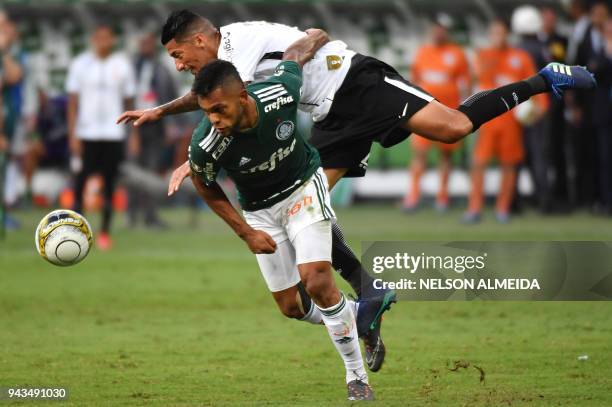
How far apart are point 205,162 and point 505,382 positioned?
99.3 inches

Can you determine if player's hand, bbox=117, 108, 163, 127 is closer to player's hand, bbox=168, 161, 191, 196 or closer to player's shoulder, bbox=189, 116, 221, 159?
player's hand, bbox=168, 161, 191, 196

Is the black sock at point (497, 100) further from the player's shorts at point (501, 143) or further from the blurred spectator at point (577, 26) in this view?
the blurred spectator at point (577, 26)

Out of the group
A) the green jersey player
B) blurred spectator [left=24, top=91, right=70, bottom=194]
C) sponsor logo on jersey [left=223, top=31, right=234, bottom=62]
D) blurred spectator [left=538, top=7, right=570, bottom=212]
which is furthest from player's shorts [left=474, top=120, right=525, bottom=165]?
→ the green jersey player

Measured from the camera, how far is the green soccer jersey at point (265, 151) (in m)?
7.73

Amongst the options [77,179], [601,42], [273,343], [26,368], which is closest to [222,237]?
[77,179]

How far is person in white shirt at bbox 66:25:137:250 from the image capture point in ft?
55.3

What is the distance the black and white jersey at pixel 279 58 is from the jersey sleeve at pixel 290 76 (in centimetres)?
47

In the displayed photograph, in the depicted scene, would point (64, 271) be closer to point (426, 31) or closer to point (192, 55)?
point (192, 55)

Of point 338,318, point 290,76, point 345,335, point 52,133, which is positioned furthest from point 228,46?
point 52,133

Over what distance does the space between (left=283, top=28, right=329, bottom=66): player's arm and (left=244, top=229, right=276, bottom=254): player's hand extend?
1.39 metres

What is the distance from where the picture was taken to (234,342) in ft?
34.5

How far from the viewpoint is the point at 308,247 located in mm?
7906

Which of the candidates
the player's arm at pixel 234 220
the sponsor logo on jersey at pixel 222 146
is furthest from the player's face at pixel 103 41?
the sponsor logo on jersey at pixel 222 146

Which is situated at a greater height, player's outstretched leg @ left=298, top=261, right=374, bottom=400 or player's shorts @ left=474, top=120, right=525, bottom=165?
player's outstretched leg @ left=298, top=261, right=374, bottom=400
